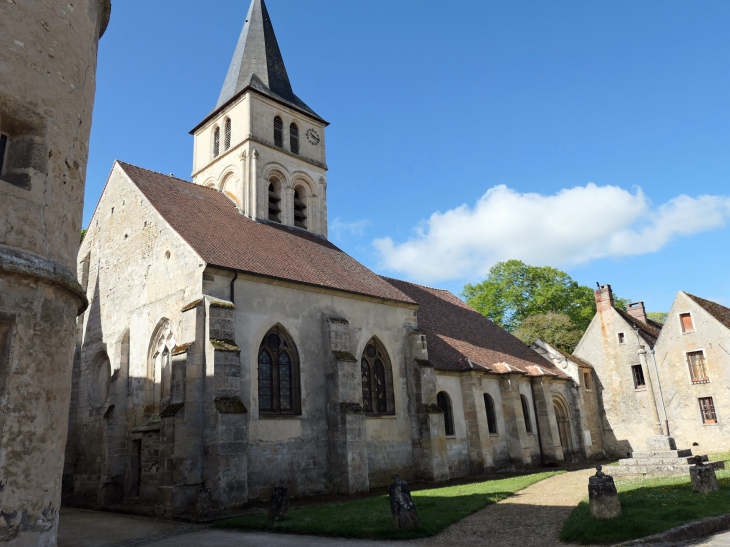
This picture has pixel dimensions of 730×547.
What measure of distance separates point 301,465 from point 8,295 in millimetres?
10415

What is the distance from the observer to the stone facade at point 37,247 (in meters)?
6.14

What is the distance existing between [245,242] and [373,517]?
32.9 ft

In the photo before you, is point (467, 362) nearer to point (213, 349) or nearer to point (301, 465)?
point (301, 465)

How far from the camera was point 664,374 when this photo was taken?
26688mm

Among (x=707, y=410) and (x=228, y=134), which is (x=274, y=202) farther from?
(x=707, y=410)

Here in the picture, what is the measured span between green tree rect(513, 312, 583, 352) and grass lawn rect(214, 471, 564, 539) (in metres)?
21.1

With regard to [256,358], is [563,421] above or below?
below

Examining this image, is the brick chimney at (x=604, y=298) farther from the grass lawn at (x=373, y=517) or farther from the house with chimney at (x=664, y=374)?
the grass lawn at (x=373, y=517)

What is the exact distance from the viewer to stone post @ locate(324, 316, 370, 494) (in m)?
15.4

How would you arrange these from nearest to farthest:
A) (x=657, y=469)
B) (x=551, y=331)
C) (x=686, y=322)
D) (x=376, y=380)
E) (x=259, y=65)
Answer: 1. (x=657, y=469)
2. (x=376, y=380)
3. (x=259, y=65)
4. (x=686, y=322)
5. (x=551, y=331)

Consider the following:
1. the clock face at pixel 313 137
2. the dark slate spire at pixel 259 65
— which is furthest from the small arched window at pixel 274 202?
the dark slate spire at pixel 259 65

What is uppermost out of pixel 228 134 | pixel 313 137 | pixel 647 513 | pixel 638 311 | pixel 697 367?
pixel 313 137

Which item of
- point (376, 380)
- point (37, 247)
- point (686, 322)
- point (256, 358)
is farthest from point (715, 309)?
point (37, 247)

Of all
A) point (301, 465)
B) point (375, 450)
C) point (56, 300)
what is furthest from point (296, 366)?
point (56, 300)
